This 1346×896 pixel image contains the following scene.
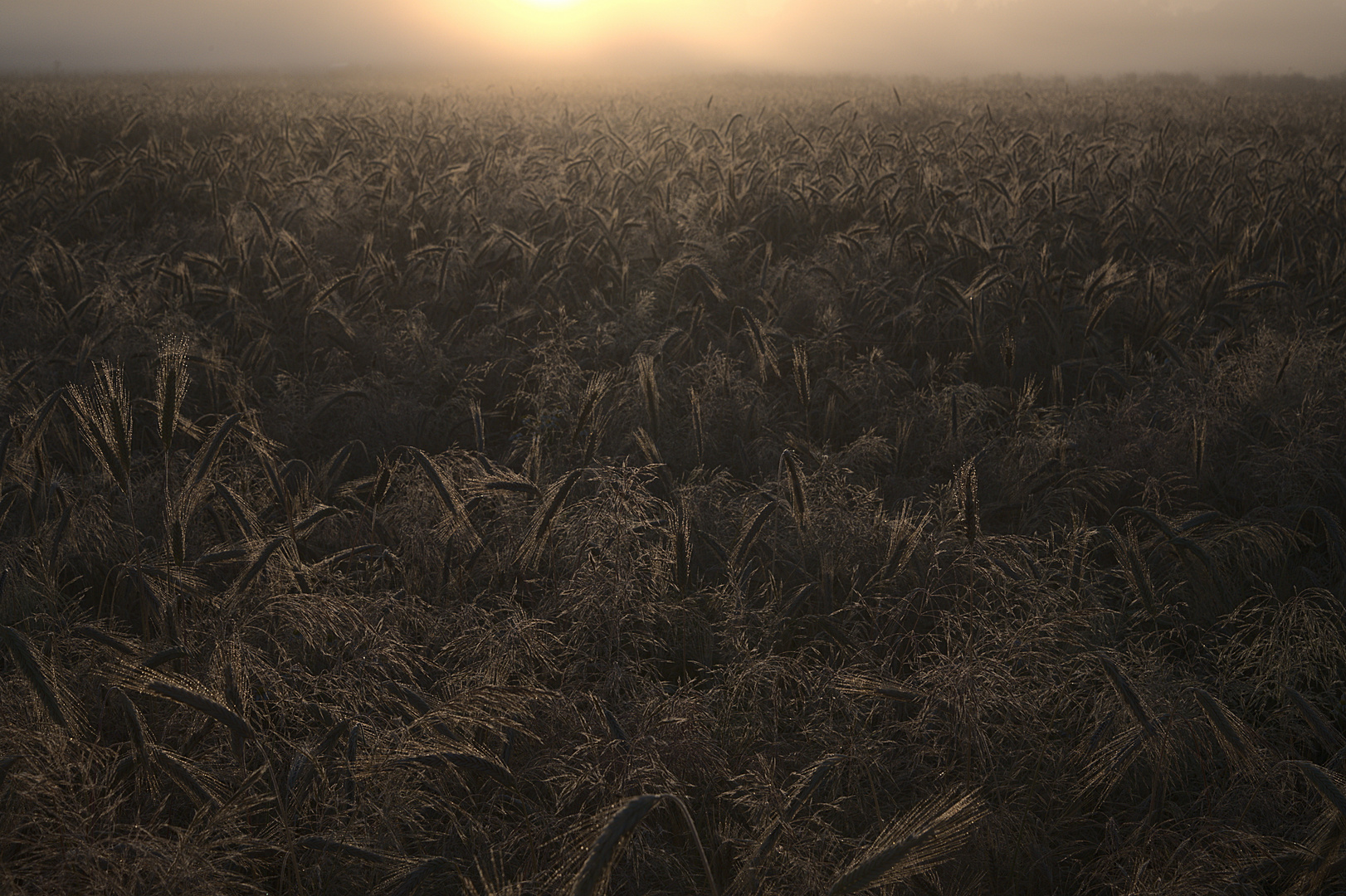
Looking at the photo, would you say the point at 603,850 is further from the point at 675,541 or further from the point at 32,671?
the point at 32,671

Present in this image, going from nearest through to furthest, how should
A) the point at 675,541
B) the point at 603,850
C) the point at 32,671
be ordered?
the point at 603,850
the point at 32,671
the point at 675,541

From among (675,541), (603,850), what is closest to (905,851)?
(603,850)

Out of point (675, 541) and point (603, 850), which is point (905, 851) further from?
point (675, 541)

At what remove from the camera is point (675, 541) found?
5.30 feet

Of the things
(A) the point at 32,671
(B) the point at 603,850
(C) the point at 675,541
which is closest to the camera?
(B) the point at 603,850

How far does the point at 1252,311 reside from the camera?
149 inches

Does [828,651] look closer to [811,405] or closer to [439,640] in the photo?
[439,640]

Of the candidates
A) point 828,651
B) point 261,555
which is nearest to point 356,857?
point 261,555

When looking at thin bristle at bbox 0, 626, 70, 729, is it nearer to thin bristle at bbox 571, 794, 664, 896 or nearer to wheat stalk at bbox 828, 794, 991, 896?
thin bristle at bbox 571, 794, 664, 896

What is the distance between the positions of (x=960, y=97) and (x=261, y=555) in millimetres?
14409

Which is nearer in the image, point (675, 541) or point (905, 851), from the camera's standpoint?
point (905, 851)

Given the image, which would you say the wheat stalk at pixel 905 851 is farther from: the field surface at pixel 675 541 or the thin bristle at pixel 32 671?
the thin bristle at pixel 32 671

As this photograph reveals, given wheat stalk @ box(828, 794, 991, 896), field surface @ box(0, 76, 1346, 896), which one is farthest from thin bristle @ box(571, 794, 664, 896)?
wheat stalk @ box(828, 794, 991, 896)

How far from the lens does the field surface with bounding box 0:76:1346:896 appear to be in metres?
1.36
